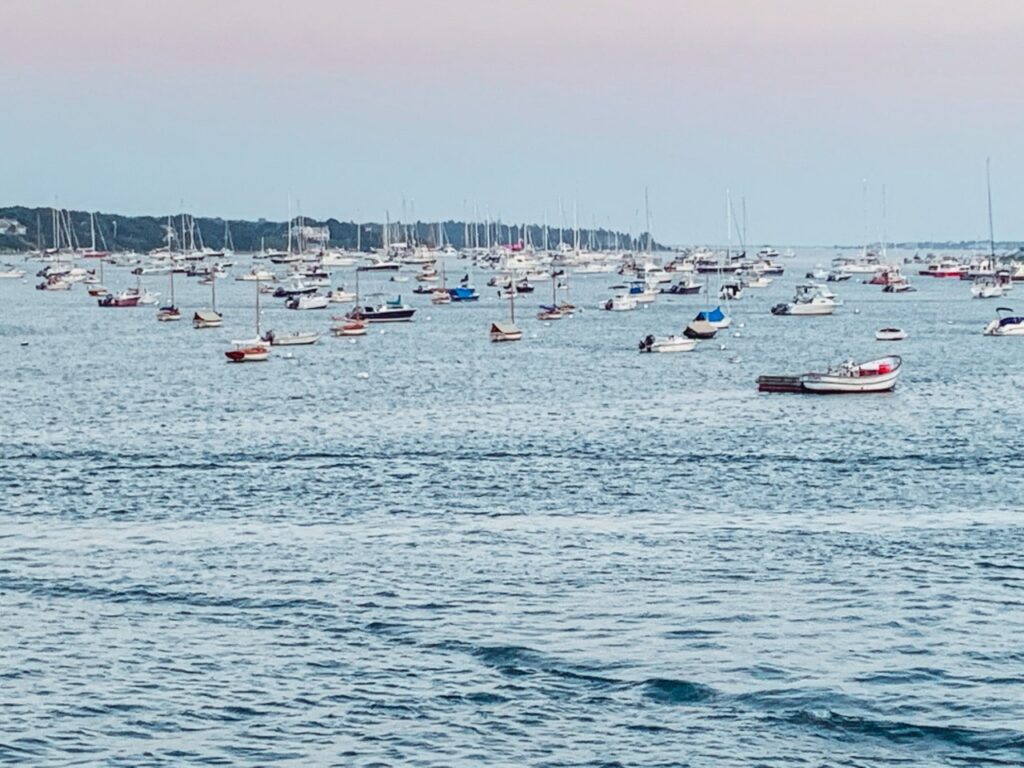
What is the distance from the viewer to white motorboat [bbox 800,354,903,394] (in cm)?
8831

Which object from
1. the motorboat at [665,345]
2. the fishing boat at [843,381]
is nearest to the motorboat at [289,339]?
the motorboat at [665,345]

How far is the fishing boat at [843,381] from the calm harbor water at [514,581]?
1.03m

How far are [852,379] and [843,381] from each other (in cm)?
51

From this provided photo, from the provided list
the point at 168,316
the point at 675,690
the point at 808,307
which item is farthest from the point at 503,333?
the point at 675,690

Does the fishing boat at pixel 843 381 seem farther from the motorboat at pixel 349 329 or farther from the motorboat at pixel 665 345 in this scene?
the motorboat at pixel 349 329

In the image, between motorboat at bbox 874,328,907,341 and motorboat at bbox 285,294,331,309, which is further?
motorboat at bbox 285,294,331,309

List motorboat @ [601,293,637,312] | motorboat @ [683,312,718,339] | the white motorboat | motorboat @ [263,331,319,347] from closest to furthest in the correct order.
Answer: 1. the white motorboat
2. motorboat @ [263,331,319,347]
3. motorboat @ [683,312,718,339]
4. motorboat @ [601,293,637,312]

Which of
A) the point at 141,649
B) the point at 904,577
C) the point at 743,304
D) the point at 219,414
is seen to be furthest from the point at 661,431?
the point at 743,304

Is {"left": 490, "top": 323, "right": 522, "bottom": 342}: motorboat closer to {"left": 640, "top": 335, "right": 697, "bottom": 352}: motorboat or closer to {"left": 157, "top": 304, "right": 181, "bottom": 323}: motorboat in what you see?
{"left": 640, "top": 335, "right": 697, "bottom": 352}: motorboat

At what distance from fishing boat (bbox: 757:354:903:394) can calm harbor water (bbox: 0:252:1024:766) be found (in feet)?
3.38

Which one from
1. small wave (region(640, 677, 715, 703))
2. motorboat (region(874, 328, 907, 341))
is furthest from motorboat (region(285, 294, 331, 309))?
small wave (region(640, 677, 715, 703))

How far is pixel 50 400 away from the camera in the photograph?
89.5 m

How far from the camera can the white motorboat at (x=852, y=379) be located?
290 ft

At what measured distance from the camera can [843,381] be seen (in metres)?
88.3
